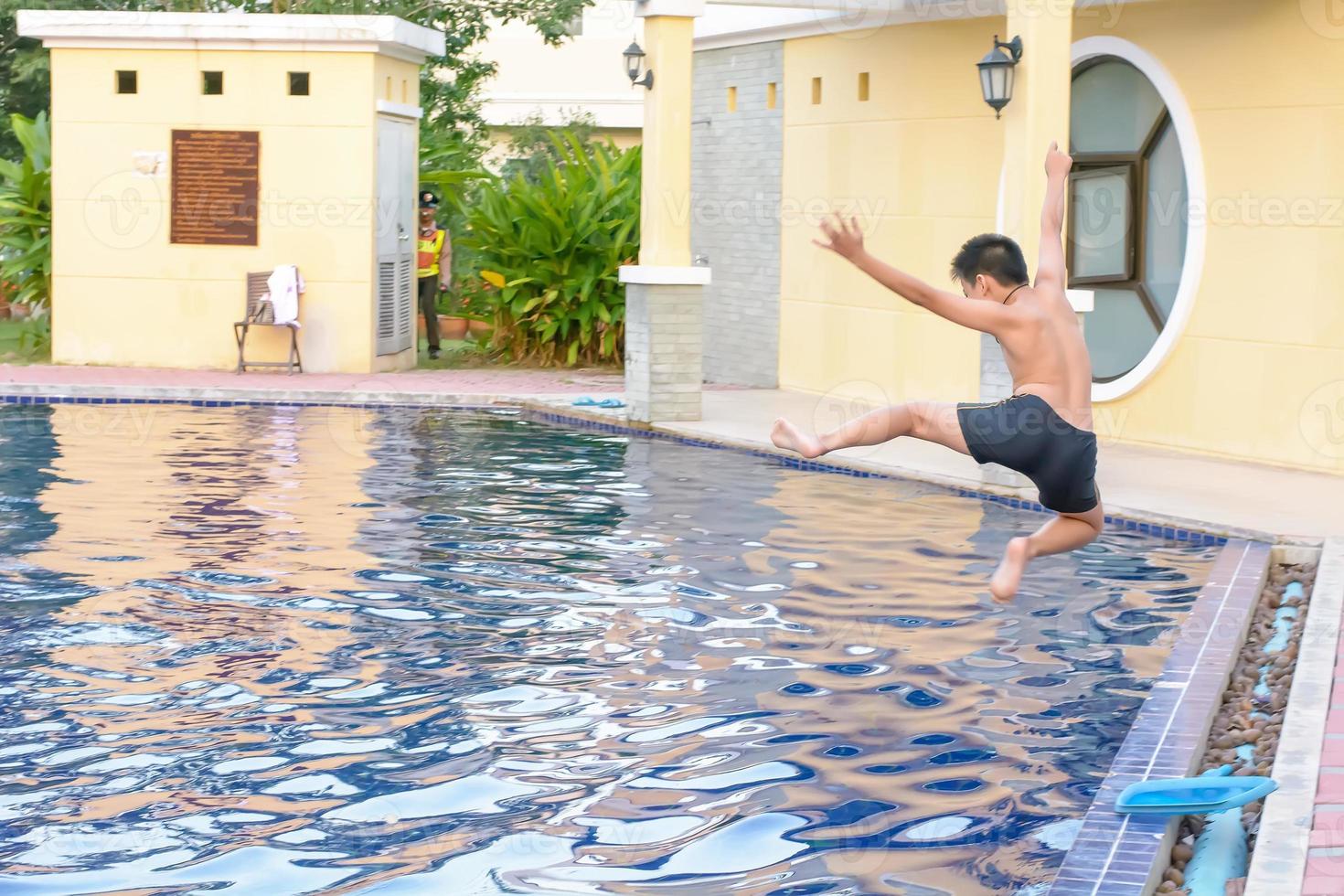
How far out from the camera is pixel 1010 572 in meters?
6.87

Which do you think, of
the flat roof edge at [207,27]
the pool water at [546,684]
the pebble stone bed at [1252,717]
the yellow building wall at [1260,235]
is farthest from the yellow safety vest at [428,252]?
the pebble stone bed at [1252,717]

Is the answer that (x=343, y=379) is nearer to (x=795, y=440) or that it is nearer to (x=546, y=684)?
(x=546, y=684)

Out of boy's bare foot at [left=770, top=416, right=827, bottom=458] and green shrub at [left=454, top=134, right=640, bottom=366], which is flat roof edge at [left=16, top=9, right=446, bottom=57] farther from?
Answer: boy's bare foot at [left=770, top=416, right=827, bottom=458]

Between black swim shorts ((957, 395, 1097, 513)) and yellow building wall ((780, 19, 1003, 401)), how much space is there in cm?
838

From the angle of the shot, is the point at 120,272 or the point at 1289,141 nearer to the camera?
the point at 1289,141

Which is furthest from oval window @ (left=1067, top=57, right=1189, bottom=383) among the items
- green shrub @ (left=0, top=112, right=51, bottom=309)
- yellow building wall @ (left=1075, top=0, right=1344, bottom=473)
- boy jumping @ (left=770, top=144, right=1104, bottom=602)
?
green shrub @ (left=0, top=112, right=51, bottom=309)

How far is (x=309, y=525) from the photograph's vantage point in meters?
10.7

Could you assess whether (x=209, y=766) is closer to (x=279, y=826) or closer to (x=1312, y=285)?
(x=279, y=826)

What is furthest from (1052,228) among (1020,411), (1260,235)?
(1260,235)

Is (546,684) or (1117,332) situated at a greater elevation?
(1117,332)

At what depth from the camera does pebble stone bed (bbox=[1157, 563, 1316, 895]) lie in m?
5.47

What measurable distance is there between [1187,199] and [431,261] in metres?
9.66

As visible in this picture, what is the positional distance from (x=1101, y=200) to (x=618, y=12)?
88.7ft

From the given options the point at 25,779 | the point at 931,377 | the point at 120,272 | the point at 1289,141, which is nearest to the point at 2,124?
the point at 120,272
